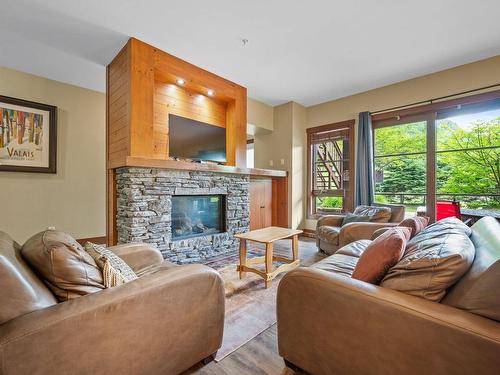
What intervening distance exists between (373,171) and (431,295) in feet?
11.8

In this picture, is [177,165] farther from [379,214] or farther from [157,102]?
[379,214]

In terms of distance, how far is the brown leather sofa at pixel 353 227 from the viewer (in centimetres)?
293

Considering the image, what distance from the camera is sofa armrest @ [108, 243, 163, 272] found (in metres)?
1.75

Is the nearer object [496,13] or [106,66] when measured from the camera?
[496,13]

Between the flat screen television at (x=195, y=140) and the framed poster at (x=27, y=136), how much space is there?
1.94m

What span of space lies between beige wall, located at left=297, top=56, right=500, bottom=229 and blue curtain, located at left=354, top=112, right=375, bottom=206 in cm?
30

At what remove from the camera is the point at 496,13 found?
2.40 m

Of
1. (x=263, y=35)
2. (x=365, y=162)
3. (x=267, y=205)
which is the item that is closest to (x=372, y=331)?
(x=263, y=35)

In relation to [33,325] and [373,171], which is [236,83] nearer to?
[373,171]

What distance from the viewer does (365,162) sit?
163 inches

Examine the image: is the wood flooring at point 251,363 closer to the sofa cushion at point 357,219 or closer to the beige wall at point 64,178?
the sofa cushion at point 357,219

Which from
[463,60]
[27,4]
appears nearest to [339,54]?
[463,60]

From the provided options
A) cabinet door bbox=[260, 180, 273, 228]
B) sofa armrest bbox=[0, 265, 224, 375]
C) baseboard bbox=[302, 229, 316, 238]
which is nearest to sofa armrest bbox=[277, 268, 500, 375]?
sofa armrest bbox=[0, 265, 224, 375]

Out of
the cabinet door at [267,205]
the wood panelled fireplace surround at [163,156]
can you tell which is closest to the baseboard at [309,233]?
the cabinet door at [267,205]
